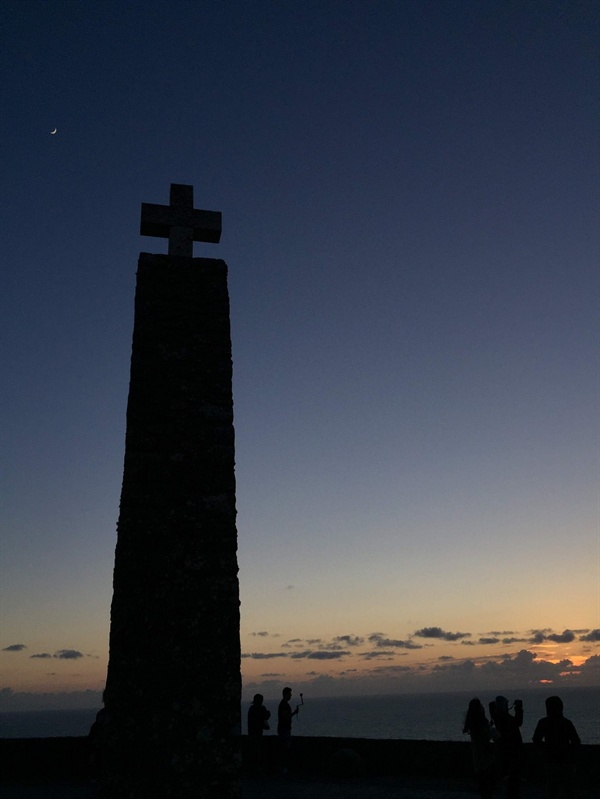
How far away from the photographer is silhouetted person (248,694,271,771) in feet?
41.1

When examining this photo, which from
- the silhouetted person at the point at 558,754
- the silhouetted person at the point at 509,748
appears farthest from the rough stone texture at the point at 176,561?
the silhouetted person at the point at 509,748

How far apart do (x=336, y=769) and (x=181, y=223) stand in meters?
10.7

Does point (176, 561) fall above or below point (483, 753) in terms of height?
above

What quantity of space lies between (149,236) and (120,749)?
4.34 meters

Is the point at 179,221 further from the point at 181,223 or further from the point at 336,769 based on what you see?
the point at 336,769

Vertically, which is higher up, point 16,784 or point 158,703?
point 158,703

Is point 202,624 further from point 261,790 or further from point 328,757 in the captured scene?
point 328,757

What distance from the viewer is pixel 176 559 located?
4930mm

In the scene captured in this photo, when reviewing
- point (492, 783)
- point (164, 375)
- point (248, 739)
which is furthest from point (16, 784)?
point (164, 375)

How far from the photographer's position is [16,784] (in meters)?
12.1

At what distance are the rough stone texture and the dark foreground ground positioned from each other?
7327 millimetres

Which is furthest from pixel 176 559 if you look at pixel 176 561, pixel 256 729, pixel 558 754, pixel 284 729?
pixel 256 729

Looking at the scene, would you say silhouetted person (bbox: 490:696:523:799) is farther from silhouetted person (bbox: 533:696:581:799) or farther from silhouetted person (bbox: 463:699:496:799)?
silhouetted person (bbox: 533:696:581:799)

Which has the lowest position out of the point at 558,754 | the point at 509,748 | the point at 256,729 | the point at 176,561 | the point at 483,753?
the point at 256,729
